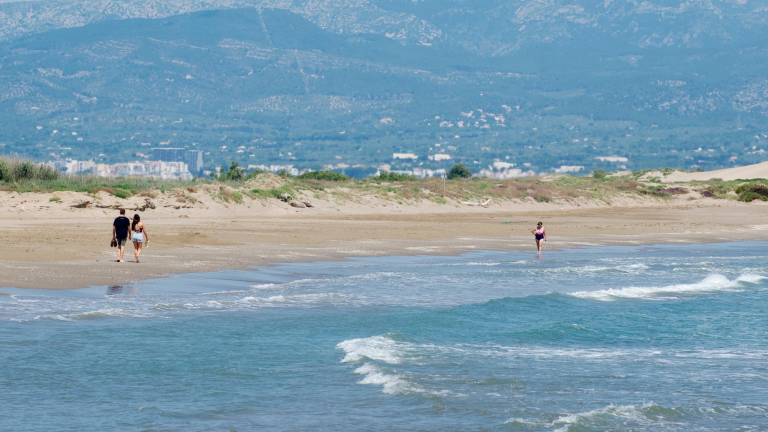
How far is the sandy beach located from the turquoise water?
6.63ft

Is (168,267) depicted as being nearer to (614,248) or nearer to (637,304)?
(637,304)

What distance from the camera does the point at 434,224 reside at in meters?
43.2

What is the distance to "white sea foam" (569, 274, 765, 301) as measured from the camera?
25.0 metres

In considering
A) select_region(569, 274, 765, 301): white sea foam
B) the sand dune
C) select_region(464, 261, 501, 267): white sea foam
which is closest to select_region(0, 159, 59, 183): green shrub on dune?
select_region(464, 261, 501, 267): white sea foam

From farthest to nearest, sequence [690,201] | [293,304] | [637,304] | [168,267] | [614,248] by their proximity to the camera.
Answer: [690,201] < [614,248] < [168,267] < [637,304] < [293,304]

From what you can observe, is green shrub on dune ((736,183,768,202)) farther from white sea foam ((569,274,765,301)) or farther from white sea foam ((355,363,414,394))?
white sea foam ((355,363,414,394))

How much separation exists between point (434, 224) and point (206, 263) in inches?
659

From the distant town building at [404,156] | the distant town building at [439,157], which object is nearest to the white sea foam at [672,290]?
the distant town building at [439,157]

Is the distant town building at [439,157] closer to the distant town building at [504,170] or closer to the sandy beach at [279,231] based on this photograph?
the distant town building at [504,170]

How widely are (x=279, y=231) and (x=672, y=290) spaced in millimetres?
13101

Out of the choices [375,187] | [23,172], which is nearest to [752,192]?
[375,187]

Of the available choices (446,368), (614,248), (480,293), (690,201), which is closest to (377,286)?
(480,293)

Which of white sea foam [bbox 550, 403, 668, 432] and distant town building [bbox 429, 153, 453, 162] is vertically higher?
distant town building [bbox 429, 153, 453, 162]

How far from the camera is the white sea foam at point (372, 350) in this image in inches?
667
